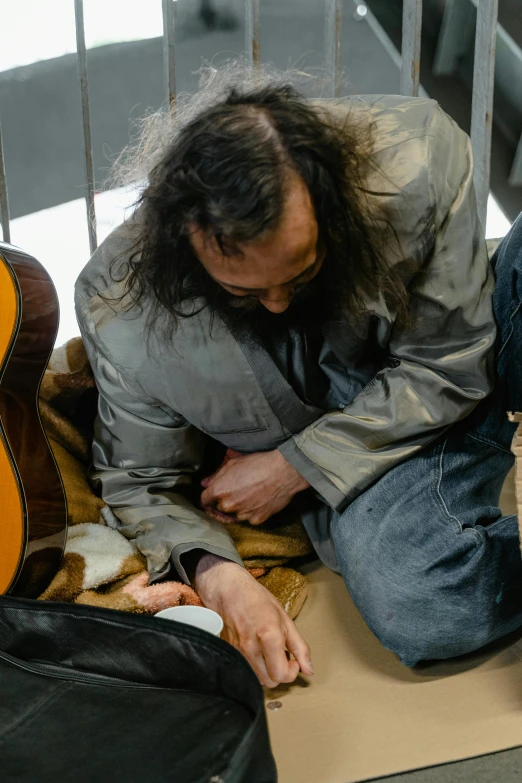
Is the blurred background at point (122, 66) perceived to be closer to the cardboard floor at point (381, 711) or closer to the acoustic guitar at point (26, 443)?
the acoustic guitar at point (26, 443)

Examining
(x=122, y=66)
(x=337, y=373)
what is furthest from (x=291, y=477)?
(x=122, y=66)

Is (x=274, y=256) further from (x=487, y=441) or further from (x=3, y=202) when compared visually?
(x=3, y=202)

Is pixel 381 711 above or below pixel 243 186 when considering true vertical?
below

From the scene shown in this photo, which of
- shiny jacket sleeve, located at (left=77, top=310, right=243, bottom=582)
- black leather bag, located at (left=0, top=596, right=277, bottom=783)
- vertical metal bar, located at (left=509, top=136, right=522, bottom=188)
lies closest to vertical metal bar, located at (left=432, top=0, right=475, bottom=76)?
vertical metal bar, located at (left=509, top=136, right=522, bottom=188)

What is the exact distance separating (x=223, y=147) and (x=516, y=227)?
48 cm

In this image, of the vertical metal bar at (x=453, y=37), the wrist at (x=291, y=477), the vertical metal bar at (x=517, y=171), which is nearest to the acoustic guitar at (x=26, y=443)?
the wrist at (x=291, y=477)

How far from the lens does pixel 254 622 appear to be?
40.1 inches

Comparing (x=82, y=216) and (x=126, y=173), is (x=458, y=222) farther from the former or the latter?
(x=82, y=216)

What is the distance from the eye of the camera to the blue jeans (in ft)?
3.41

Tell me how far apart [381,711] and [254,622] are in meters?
0.18

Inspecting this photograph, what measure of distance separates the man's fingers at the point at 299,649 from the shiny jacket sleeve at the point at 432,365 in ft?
0.66

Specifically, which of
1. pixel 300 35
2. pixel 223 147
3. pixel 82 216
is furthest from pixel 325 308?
pixel 82 216

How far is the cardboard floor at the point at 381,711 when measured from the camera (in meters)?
0.91

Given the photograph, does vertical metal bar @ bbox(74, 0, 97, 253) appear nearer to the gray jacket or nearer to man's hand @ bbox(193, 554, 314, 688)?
the gray jacket
